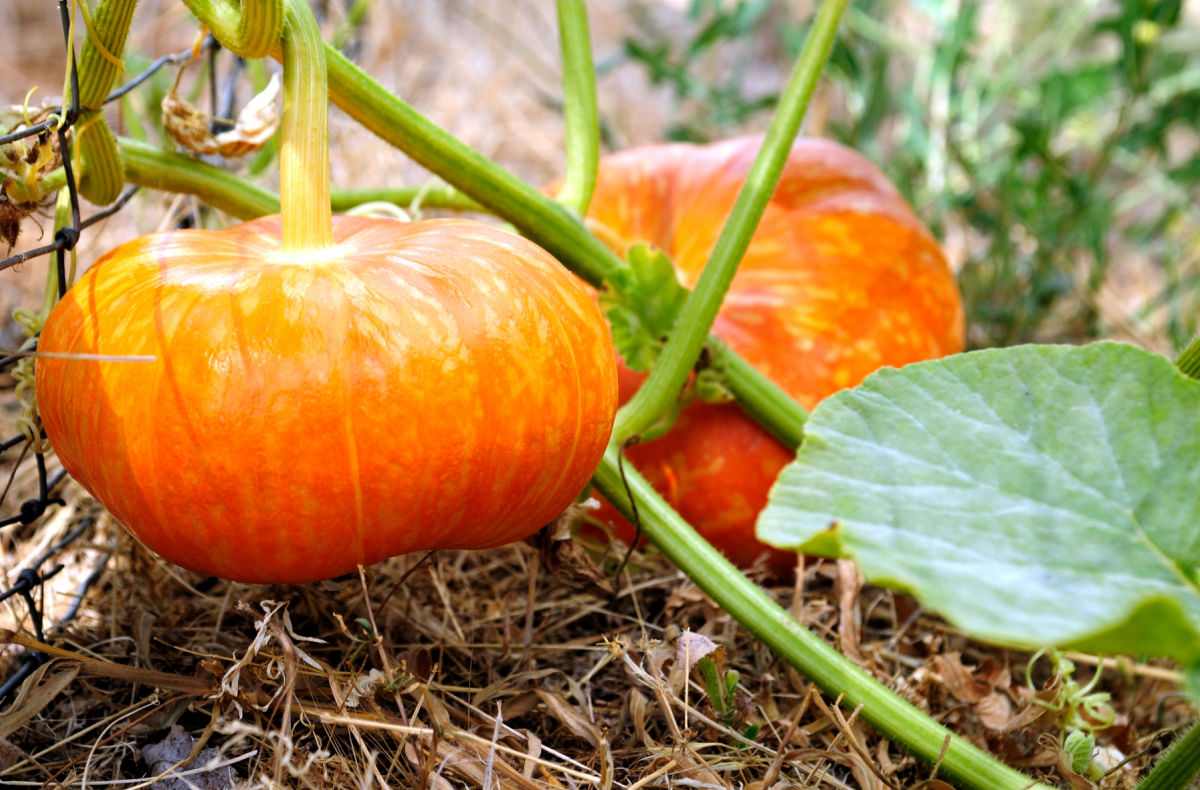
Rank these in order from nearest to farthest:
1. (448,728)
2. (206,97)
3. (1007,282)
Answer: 1. (448,728)
2. (1007,282)
3. (206,97)

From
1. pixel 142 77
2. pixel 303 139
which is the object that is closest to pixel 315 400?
pixel 303 139

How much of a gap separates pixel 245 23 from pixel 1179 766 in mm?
935

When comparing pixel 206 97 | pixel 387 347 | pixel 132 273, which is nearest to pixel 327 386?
pixel 387 347

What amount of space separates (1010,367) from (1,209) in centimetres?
87

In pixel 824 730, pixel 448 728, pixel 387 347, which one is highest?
pixel 387 347

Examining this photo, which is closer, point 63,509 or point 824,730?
point 824,730

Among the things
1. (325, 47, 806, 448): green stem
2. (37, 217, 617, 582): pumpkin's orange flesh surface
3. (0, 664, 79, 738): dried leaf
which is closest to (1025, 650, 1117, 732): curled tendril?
(325, 47, 806, 448): green stem

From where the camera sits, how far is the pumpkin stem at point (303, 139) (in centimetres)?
99

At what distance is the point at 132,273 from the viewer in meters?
0.99

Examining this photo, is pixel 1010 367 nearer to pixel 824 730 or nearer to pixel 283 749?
pixel 824 730

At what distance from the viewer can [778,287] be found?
1493 mm

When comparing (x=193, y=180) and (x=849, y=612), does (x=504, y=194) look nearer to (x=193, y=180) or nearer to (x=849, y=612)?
(x=193, y=180)

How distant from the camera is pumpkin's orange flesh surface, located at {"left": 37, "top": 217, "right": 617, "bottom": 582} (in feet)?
2.90

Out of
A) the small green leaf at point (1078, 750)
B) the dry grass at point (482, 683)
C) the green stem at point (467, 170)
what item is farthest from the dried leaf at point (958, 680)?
the green stem at point (467, 170)
